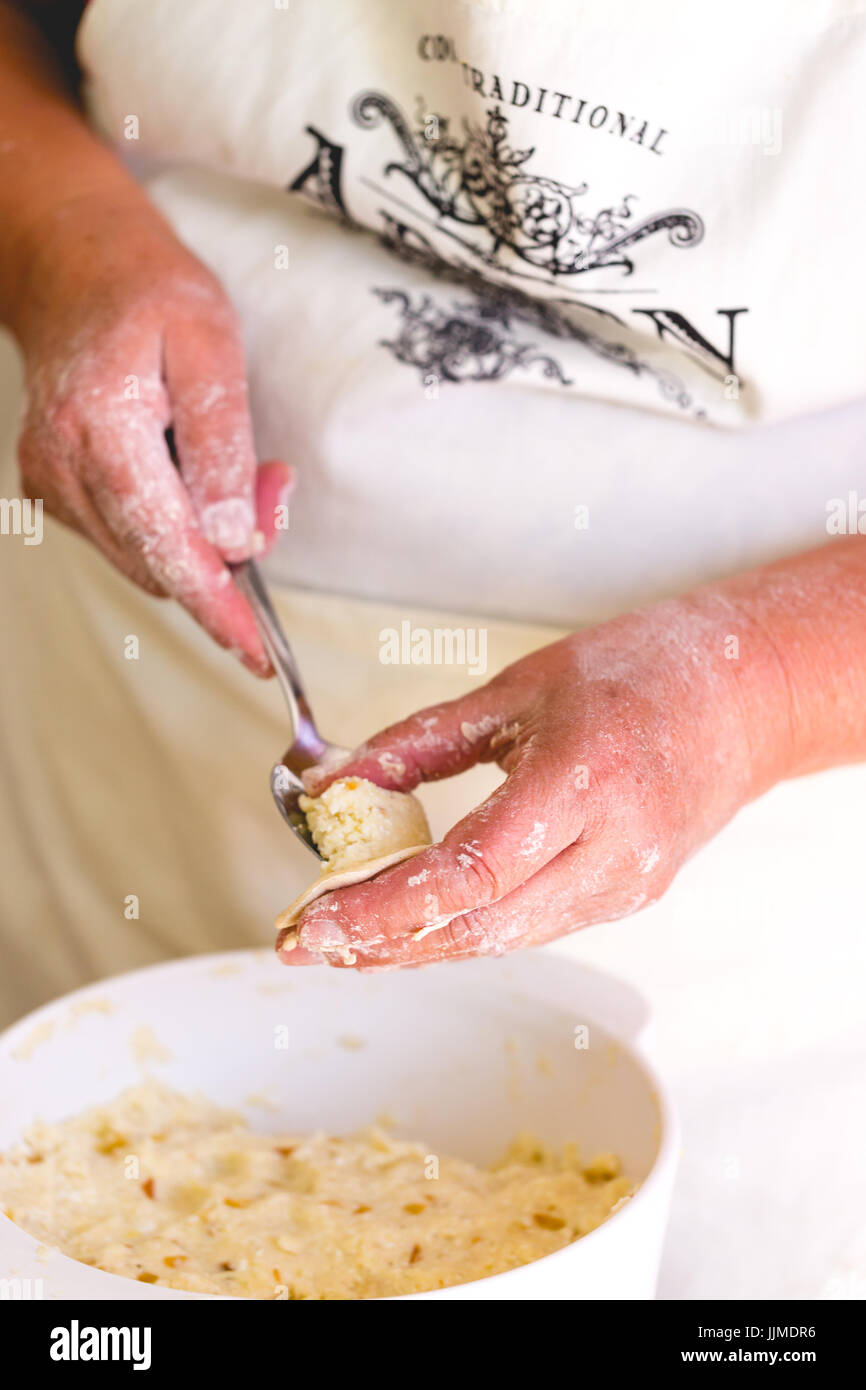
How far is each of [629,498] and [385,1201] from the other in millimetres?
442

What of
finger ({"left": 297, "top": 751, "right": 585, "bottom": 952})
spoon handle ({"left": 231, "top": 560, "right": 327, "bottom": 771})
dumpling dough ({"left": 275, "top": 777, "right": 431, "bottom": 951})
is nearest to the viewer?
finger ({"left": 297, "top": 751, "right": 585, "bottom": 952})

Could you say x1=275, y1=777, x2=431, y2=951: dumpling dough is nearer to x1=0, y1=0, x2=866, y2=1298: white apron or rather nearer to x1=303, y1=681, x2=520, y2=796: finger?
x1=303, y1=681, x2=520, y2=796: finger

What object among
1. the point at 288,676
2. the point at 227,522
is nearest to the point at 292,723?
the point at 288,676

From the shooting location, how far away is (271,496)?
85 cm

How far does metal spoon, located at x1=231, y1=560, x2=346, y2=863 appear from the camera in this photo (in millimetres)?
719

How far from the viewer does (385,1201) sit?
27.3 inches

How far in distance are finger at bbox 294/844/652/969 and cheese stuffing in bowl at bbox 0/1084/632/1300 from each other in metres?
0.16

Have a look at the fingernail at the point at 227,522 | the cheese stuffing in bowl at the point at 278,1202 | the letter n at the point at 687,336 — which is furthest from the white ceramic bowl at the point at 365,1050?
the letter n at the point at 687,336

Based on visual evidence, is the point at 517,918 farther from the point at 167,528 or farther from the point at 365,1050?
the point at 167,528

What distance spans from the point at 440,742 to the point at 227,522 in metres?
0.24

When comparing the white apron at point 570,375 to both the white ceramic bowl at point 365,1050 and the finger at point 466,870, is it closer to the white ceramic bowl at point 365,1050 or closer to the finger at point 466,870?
the white ceramic bowl at point 365,1050

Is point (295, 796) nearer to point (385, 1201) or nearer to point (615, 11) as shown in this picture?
point (385, 1201)

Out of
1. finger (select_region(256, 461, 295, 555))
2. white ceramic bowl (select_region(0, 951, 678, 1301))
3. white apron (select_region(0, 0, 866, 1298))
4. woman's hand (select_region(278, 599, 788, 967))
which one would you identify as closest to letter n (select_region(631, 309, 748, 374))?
white apron (select_region(0, 0, 866, 1298))

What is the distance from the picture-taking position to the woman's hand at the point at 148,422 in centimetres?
79
